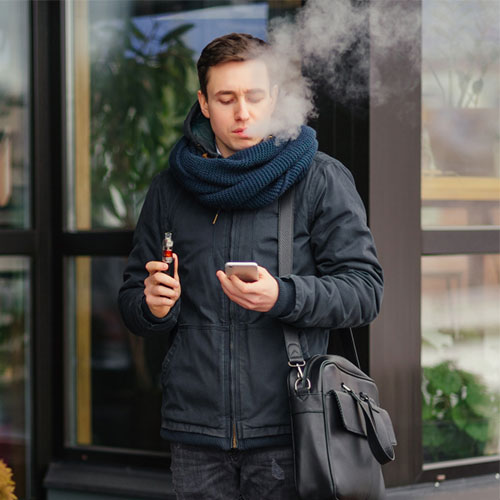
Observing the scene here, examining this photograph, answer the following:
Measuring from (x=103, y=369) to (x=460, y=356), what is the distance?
4.90 ft

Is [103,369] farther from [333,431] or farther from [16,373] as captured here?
[333,431]

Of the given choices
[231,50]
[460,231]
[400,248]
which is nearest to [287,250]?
[231,50]

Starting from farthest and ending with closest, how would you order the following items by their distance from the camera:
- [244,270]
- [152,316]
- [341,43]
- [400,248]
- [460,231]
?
[460,231], [400,248], [341,43], [152,316], [244,270]

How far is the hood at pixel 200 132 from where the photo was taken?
2178 millimetres

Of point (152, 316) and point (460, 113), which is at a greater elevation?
point (460, 113)

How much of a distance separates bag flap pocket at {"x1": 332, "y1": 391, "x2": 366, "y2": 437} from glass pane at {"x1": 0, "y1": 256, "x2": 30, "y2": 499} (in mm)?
1905

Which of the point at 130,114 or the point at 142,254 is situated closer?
the point at 142,254

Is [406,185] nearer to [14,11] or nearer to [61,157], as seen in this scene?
[61,157]

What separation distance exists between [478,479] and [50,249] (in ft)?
6.47

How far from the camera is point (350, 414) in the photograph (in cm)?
191

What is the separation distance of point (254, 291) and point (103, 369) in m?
1.79

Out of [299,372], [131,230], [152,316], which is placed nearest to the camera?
[299,372]

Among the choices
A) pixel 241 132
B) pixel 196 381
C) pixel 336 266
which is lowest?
pixel 196 381

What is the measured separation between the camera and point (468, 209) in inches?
122
